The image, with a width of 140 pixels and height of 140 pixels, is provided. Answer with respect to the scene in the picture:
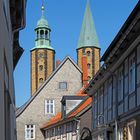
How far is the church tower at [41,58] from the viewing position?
101938 mm

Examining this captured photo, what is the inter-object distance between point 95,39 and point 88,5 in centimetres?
833

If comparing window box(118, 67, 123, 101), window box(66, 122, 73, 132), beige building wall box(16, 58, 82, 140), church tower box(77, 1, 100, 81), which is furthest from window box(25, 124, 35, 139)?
church tower box(77, 1, 100, 81)

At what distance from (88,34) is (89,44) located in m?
2.09

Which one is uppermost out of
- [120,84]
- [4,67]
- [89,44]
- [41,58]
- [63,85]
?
[89,44]

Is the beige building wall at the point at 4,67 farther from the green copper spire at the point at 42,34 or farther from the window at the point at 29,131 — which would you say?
the green copper spire at the point at 42,34

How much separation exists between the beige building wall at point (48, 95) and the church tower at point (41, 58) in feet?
129

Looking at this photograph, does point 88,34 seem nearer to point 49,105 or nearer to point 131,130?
point 49,105

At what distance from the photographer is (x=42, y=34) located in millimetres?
101625

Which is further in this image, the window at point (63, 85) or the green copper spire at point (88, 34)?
the green copper spire at point (88, 34)

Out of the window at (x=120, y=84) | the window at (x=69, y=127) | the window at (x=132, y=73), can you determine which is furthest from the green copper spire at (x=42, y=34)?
the window at (x=132, y=73)

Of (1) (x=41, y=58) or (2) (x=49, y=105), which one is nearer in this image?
(2) (x=49, y=105)

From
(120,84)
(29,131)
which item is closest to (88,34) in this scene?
(29,131)

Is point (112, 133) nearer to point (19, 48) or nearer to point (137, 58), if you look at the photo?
point (137, 58)

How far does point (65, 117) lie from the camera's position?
168 feet
